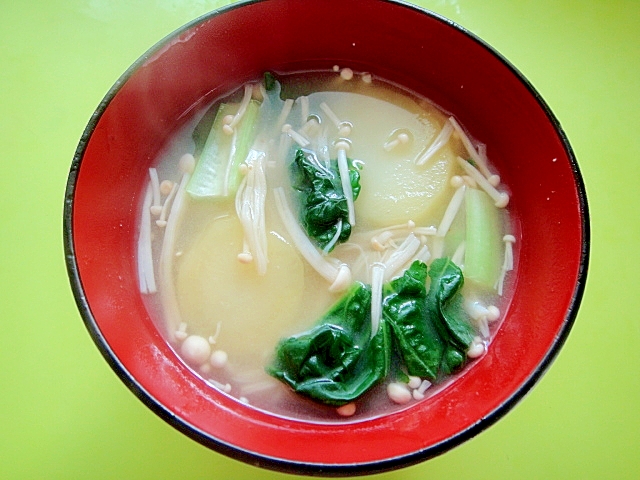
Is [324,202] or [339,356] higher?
[324,202]

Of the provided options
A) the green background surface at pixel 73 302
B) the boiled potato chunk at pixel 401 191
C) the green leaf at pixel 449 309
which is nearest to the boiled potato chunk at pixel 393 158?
the boiled potato chunk at pixel 401 191

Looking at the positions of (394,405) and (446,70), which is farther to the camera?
(446,70)

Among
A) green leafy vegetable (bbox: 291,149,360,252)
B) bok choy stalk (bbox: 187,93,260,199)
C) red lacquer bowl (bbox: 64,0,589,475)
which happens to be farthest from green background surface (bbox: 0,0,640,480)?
green leafy vegetable (bbox: 291,149,360,252)

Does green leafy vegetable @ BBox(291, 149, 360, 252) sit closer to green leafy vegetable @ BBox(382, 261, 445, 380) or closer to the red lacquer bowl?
green leafy vegetable @ BBox(382, 261, 445, 380)

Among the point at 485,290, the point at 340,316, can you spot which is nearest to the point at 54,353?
the point at 340,316

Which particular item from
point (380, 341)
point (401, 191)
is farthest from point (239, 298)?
point (401, 191)

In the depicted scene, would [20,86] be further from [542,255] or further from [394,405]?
[542,255]

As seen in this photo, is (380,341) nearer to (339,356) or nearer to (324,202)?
(339,356)
